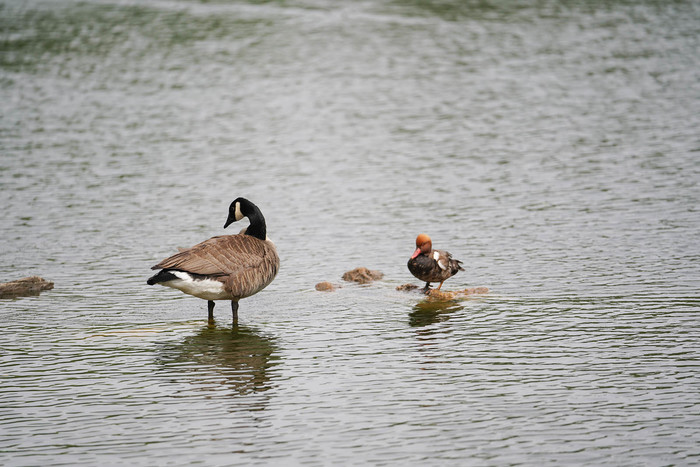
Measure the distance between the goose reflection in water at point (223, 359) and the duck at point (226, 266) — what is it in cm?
63

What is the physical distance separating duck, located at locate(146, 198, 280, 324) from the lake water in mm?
626

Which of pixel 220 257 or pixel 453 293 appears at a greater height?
pixel 220 257

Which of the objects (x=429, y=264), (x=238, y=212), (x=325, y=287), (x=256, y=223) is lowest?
(x=325, y=287)

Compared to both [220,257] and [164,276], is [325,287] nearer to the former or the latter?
[220,257]

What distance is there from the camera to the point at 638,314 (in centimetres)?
1445

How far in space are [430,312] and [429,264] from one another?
0.90 metres

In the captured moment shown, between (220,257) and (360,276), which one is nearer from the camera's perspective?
(220,257)

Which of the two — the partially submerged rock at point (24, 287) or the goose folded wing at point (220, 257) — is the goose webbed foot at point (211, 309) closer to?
the goose folded wing at point (220, 257)

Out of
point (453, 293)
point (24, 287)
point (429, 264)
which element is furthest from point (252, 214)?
point (24, 287)

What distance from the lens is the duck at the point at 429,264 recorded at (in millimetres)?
15703

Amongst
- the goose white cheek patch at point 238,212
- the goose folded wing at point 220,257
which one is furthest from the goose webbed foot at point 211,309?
the goose white cheek patch at point 238,212

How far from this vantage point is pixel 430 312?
15.2 meters

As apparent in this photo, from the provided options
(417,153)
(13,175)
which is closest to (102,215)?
(13,175)

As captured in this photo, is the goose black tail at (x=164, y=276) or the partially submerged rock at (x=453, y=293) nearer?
the goose black tail at (x=164, y=276)
